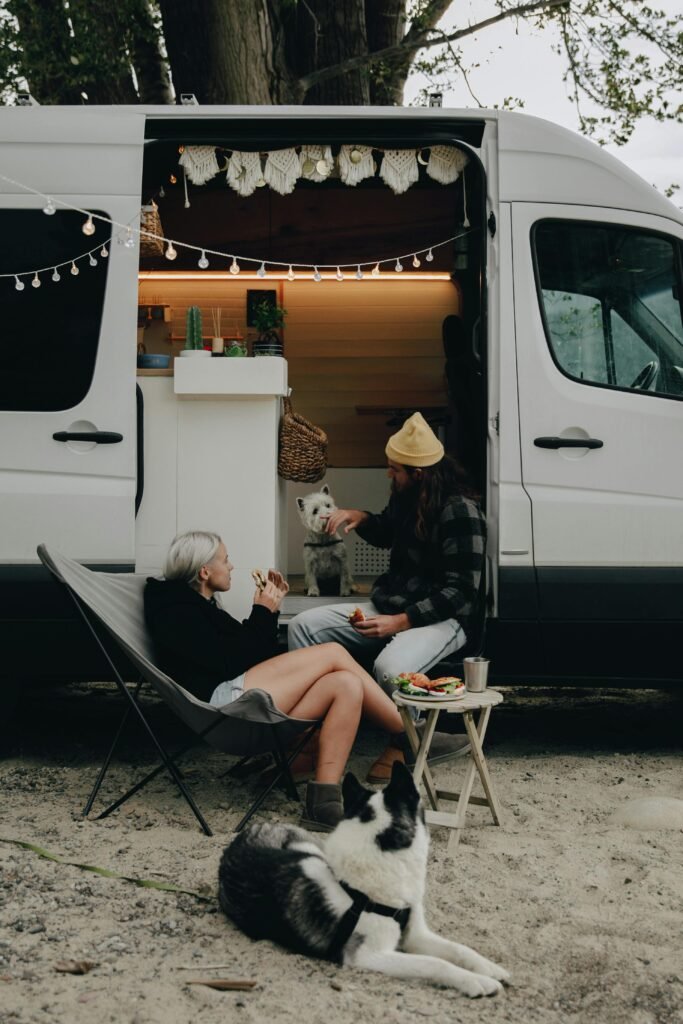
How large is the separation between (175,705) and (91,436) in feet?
3.85

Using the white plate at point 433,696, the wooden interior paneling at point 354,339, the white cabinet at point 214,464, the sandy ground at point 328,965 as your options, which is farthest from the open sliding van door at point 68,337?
the wooden interior paneling at point 354,339

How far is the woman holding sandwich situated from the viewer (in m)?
3.73

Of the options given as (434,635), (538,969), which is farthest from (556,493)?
(538,969)

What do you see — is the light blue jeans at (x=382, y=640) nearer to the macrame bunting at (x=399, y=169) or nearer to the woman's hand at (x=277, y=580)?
the woman's hand at (x=277, y=580)

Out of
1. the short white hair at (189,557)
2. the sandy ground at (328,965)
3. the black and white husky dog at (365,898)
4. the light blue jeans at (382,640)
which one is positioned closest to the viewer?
the sandy ground at (328,965)

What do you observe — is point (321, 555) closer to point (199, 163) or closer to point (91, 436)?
point (91, 436)

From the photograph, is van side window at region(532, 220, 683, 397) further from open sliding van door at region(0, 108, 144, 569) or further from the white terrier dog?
the white terrier dog

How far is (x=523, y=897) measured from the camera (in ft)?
10.3

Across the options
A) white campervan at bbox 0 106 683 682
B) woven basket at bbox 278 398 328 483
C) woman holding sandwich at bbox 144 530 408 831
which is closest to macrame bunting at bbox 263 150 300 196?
white campervan at bbox 0 106 683 682

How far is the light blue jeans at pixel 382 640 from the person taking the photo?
4.06 metres

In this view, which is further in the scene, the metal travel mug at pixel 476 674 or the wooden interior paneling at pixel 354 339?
the wooden interior paneling at pixel 354 339

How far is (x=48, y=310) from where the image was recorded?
14.0 ft

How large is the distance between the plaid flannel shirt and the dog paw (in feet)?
5.68

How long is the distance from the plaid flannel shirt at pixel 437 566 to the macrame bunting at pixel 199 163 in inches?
59.3
